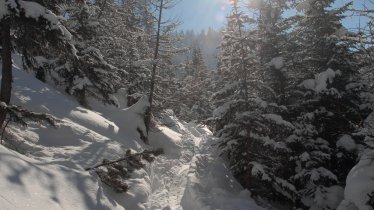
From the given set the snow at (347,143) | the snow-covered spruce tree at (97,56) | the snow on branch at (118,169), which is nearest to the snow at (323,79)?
the snow at (347,143)

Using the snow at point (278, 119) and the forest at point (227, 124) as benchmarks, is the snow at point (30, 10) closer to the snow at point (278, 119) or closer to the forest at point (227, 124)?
the forest at point (227, 124)

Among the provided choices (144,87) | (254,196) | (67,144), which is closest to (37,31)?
(67,144)

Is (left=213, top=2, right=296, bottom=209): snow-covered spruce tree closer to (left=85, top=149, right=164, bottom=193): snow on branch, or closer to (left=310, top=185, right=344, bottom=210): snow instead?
(left=310, top=185, right=344, bottom=210): snow

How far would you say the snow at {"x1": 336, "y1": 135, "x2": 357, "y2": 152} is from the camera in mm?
14461

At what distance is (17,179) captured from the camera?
21.5 ft

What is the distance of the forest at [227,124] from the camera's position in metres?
9.73

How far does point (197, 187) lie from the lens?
1390 centimetres

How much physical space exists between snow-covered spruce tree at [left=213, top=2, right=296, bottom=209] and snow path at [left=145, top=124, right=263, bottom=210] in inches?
30.1

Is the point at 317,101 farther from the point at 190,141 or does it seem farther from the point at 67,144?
the point at 190,141

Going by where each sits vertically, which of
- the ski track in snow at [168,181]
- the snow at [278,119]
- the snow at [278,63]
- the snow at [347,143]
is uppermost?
the snow at [278,63]

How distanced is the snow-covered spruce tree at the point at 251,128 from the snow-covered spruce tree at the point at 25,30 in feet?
24.0

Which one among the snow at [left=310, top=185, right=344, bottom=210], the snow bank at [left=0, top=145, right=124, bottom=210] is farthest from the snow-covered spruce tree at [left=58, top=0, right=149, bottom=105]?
the snow at [left=310, top=185, right=344, bottom=210]

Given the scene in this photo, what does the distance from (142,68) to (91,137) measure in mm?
12623

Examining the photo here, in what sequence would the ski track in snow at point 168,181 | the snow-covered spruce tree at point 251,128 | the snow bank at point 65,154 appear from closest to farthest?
the snow bank at point 65,154 → the ski track in snow at point 168,181 → the snow-covered spruce tree at point 251,128
